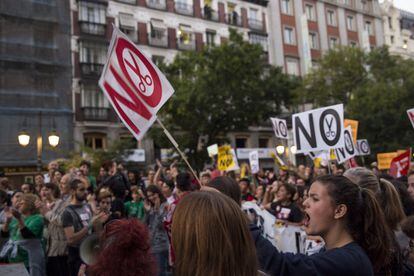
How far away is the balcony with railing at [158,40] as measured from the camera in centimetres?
3341

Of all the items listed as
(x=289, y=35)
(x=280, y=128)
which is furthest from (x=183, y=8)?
(x=280, y=128)

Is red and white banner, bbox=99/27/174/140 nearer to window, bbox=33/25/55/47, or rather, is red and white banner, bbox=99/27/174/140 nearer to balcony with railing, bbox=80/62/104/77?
window, bbox=33/25/55/47

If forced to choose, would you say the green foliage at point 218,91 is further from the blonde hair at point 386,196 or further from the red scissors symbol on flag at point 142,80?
the blonde hair at point 386,196

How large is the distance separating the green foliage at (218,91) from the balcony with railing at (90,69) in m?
5.93

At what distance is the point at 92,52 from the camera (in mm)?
30891

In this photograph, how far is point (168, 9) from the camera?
34.3 metres

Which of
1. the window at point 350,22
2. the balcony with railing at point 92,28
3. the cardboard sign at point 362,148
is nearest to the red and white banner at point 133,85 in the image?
the cardboard sign at point 362,148

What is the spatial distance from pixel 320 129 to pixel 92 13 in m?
26.3

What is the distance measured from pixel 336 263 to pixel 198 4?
3549 cm

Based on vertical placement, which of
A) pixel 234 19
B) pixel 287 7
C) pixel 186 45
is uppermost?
pixel 287 7

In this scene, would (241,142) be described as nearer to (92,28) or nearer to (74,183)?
(92,28)

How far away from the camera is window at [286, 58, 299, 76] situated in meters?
40.4

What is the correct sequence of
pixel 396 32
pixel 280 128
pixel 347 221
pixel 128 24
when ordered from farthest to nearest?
pixel 396 32, pixel 128 24, pixel 280 128, pixel 347 221

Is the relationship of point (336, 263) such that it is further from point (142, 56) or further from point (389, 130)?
point (389, 130)
